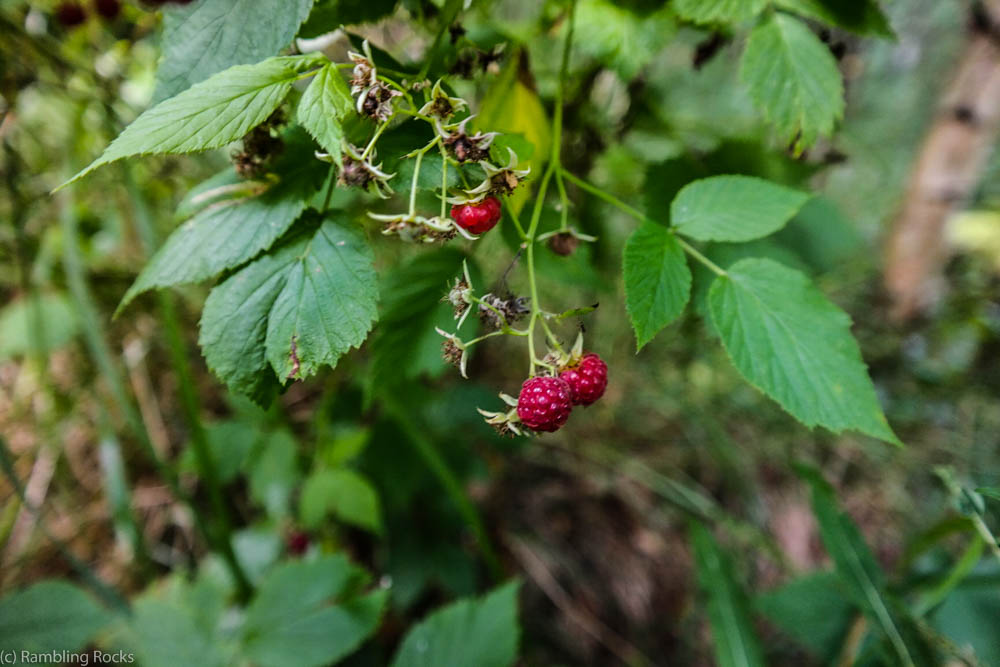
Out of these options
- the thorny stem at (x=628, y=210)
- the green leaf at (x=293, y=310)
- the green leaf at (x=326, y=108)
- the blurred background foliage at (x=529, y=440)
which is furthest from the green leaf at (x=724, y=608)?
the green leaf at (x=326, y=108)

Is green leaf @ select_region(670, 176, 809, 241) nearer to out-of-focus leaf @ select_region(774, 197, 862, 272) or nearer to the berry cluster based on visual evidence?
the berry cluster

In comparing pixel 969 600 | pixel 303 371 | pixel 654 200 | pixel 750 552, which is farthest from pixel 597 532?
pixel 303 371

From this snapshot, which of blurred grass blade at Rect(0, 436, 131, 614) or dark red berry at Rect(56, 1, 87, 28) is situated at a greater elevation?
dark red berry at Rect(56, 1, 87, 28)

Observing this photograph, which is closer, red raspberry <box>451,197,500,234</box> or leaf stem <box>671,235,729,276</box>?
red raspberry <box>451,197,500,234</box>

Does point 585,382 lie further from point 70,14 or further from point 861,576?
point 70,14

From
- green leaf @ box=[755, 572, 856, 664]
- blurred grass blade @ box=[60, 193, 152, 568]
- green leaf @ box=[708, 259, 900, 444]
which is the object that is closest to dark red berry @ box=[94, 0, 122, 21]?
blurred grass blade @ box=[60, 193, 152, 568]

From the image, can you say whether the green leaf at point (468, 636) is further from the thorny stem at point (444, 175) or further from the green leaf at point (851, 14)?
the green leaf at point (851, 14)

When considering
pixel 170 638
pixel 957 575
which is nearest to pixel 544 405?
pixel 957 575
